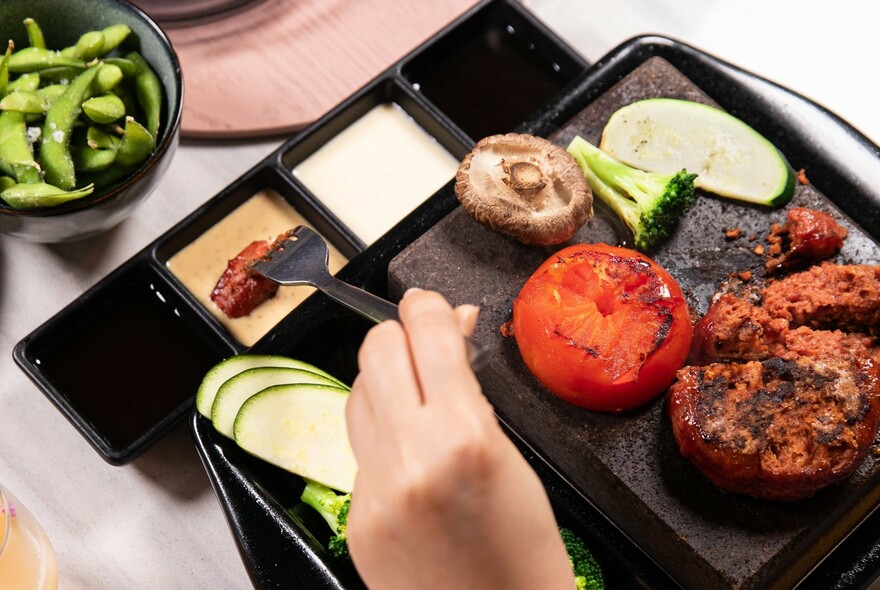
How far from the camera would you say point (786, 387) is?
1.92 meters

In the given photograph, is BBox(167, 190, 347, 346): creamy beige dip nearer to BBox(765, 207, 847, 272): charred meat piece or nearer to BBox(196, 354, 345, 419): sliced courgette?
BBox(196, 354, 345, 419): sliced courgette

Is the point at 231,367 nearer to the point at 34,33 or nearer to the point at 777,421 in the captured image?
the point at 34,33

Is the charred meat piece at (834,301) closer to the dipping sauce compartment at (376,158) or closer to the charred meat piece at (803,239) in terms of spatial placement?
the charred meat piece at (803,239)

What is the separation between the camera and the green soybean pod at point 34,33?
2.54 m

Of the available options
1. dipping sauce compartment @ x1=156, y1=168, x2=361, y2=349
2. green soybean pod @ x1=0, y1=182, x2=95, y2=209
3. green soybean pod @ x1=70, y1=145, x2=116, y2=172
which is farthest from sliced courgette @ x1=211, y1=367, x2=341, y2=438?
green soybean pod @ x1=70, y1=145, x2=116, y2=172

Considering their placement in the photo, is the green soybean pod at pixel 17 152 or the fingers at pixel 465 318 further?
the green soybean pod at pixel 17 152

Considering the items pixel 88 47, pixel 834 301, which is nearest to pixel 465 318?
pixel 834 301

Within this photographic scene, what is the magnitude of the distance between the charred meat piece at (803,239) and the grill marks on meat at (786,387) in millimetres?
70

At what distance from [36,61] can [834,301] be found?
2.24m

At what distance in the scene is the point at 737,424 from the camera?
187cm

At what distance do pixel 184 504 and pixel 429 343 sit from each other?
1525 millimetres

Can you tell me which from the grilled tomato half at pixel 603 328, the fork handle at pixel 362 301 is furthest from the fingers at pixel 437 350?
the grilled tomato half at pixel 603 328

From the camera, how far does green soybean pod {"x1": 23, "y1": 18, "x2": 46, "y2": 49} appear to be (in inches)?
100

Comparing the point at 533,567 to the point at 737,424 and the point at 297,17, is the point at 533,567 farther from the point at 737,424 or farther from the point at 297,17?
the point at 297,17
